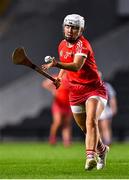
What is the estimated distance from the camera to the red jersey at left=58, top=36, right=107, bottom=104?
14117 millimetres

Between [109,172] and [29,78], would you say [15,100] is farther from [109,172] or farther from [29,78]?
[109,172]

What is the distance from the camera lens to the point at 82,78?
46.9ft

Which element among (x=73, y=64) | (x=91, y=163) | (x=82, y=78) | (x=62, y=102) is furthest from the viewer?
(x=62, y=102)

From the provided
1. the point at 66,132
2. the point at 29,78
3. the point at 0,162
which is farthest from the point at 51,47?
the point at 0,162

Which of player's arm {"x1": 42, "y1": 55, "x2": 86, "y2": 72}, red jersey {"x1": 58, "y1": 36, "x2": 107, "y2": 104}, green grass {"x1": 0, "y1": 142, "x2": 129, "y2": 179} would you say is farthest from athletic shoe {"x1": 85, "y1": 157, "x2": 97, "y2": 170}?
player's arm {"x1": 42, "y1": 55, "x2": 86, "y2": 72}

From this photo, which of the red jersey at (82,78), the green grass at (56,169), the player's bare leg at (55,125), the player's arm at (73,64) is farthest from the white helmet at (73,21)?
the player's bare leg at (55,125)

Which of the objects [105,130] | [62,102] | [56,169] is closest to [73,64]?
[56,169]

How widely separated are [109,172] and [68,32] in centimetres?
198

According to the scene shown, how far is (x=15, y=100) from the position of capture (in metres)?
29.0

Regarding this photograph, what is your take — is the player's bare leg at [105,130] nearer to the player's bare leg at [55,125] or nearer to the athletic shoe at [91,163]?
the player's bare leg at [55,125]

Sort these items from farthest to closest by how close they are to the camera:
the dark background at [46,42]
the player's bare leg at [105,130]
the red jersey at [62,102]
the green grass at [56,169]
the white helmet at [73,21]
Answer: the dark background at [46,42] < the red jersey at [62,102] < the player's bare leg at [105,130] < the white helmet at [73,21] < the green grass at [56,169]

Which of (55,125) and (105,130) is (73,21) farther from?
(55,125)

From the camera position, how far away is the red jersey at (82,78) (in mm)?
14117

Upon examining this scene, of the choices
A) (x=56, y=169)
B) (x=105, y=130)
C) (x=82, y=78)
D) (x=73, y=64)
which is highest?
(x=73, y=64)
